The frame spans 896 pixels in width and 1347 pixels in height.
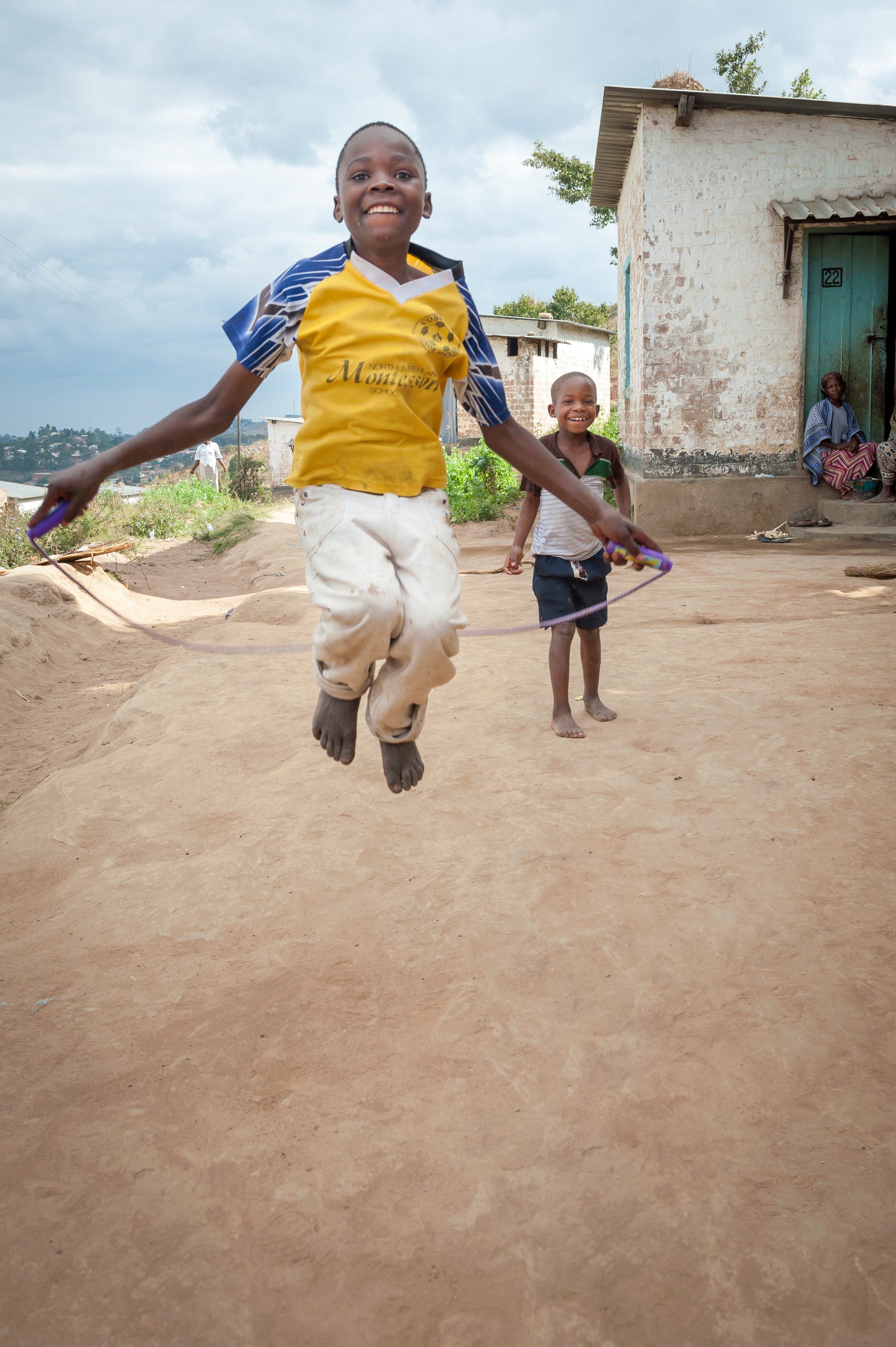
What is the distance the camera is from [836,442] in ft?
33.2

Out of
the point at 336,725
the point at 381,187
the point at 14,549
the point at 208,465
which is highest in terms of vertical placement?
the point at 208,465

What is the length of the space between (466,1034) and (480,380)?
174 cm

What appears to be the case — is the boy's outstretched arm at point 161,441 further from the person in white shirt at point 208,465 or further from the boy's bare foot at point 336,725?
the person in white shirt at point 208,465

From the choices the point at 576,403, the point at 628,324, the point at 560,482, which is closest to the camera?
the point at 560,482

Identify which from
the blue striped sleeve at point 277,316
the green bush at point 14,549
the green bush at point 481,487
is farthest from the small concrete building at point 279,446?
the blue striped sleeve at point 277,316

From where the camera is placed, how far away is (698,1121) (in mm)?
2162

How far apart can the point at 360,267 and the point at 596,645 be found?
272cm

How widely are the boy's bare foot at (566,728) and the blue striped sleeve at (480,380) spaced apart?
222cm

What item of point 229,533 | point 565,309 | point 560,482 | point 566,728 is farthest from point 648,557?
point 565,309

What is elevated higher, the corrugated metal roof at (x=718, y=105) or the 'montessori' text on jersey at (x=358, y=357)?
the corrugated metal roof at (x=718, y=105)

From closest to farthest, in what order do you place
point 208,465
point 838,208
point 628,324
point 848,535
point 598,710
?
point 598,710 < point 838,208 < point 848,535 < point 628,324 < point 208,465

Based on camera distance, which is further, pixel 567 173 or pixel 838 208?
pixel 567 173

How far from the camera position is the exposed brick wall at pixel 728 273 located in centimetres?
968

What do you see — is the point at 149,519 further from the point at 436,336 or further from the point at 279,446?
the point at 436,336
